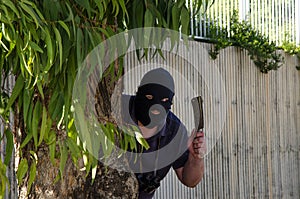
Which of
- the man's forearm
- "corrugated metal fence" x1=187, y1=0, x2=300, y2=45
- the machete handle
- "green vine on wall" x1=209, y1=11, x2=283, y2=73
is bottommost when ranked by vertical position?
the man's forearm

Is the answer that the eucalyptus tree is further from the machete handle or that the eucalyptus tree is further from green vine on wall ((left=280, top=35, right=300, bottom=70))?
green vine on wall ((left=280, top=35, right=300, bottom=70))

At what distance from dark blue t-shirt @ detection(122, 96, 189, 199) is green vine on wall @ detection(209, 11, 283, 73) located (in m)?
3.40

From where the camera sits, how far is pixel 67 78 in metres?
1.78

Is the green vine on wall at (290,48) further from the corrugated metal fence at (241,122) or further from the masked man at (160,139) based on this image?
the masked man at (160,139)

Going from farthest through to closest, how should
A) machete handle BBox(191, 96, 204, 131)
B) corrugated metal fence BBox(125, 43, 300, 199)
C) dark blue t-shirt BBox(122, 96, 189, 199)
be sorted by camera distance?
corrugated metal fence BBox(125, 43, 300, 199) < machete handle BBox(191, 96, 204, 131) < dark blue t-shirt BBox(122, 96, 189, 199)

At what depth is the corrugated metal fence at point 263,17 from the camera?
255 inches

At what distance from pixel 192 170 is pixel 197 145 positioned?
25 cm

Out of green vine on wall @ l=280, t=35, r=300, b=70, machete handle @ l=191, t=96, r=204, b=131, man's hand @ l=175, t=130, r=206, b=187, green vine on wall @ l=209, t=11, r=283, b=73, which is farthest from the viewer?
green vine on wall @ l=280, t=35, r=300, b=70

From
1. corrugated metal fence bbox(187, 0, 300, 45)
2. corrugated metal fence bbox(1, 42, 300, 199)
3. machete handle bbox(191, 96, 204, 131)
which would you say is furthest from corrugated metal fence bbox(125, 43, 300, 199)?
machete handle bbox(191, 96, 204, 131)

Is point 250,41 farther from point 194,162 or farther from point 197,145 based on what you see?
point 197,145

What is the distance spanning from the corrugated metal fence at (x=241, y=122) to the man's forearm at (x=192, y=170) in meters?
2.39

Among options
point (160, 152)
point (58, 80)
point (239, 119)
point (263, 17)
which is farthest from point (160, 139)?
point (263, 17)

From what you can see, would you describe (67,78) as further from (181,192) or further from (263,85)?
(263,85)

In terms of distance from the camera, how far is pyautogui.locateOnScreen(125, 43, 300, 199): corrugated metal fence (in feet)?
19.4
